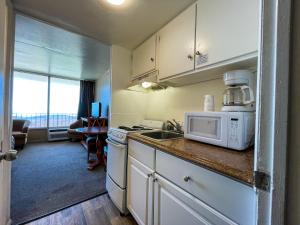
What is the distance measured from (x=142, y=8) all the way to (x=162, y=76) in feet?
2.18

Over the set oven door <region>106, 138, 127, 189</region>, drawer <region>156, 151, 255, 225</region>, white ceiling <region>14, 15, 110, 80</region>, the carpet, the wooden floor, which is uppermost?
white ceiling <region>14, 15, 110, 80</region>

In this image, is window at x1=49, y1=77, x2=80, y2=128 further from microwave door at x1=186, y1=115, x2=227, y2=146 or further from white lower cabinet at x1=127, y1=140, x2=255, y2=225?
microwave door at x1=186, y1=115, x2=227, y2=146

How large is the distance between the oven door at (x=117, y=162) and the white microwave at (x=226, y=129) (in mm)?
784

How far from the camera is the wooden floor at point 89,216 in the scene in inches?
57.6

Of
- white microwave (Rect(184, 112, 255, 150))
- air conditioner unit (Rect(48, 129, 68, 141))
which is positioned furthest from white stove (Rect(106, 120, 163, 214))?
air conditioner unit (Rect(48, 129, 68, 141))

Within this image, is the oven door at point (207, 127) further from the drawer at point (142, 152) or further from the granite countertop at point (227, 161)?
the drawer at point (142, 152)

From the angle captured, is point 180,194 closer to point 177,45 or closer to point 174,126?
point 174,126

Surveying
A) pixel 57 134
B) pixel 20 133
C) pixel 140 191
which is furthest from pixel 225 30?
pixel 57 134

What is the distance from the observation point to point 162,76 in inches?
63.5

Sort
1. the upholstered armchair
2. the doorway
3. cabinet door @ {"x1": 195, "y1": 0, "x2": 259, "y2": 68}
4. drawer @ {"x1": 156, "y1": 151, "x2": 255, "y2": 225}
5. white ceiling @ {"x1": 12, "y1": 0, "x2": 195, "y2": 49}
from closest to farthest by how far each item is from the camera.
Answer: drawer @ {"x1": 156, "y1": 151, "x2": 255, "y2": 225}
cabinet door @ {"x1": 195, "y1": 0, "x2": 259, "y2": 68}
white ceiling @ {"x1": 12, "y1": 0, "x2": 195, "y2": 49}
the doorway
the upholstered armchair

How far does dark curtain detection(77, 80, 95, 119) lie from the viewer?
219 inches

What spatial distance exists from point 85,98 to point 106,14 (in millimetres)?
4706

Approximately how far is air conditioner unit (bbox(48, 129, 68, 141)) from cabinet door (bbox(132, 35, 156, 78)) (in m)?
4.21

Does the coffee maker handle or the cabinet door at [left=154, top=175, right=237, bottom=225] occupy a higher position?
the coffee maker handle
